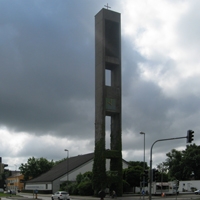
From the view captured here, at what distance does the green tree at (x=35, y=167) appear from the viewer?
114 m

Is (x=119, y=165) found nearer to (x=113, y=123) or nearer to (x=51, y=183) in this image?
(x=113, y=123)

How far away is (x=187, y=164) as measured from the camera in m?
101

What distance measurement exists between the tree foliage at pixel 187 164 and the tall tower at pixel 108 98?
42.8 meters

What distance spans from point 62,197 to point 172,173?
62723mm

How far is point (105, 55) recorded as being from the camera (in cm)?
6325

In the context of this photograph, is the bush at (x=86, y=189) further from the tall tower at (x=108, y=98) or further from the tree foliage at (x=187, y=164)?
the tree foliage at (x=187, y=164)

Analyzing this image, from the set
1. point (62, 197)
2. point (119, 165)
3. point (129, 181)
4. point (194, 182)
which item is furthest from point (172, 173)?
point (62, 197)

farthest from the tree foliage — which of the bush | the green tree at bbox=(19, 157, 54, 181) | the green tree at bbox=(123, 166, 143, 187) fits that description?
the bush

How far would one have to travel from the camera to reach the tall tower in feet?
200

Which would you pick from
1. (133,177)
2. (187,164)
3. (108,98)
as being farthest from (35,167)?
(108,98)

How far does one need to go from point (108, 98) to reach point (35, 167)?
60671mm

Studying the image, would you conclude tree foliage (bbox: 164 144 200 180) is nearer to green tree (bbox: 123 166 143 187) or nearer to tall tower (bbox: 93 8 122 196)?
green tree (bbox: 123 166 143 187)

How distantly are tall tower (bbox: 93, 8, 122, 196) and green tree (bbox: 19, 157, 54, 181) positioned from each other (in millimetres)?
55622

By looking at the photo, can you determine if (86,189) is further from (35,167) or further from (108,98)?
(35,167)
